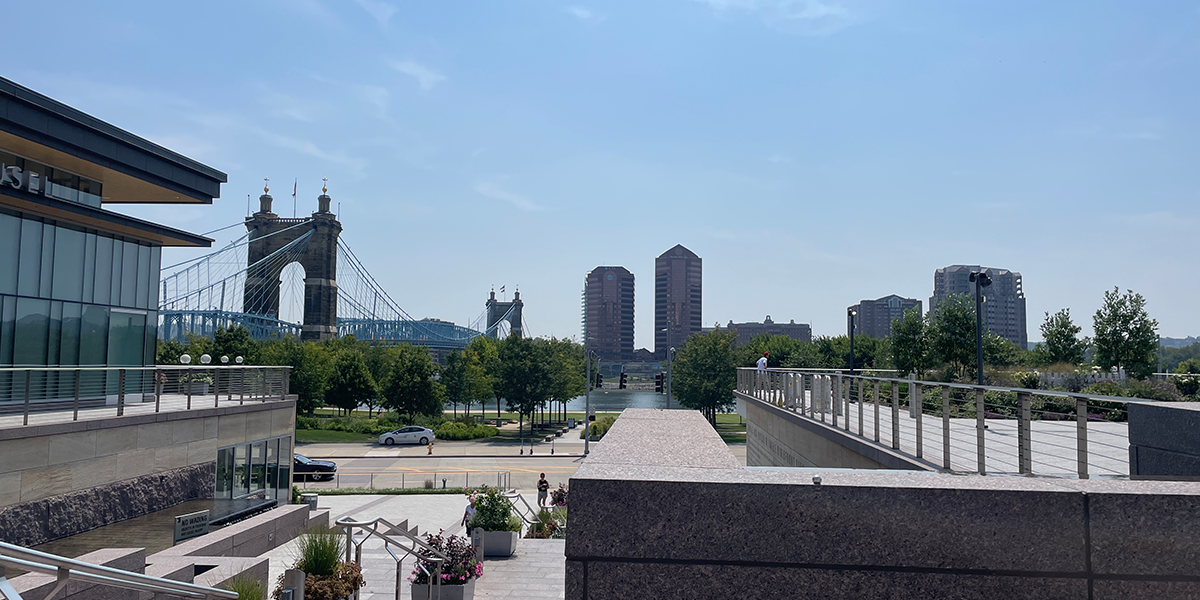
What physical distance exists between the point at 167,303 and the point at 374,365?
2109 inches

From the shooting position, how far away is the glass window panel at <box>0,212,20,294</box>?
1673 centimetres

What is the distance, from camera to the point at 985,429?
10.5 meters

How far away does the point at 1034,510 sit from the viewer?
8.65ft

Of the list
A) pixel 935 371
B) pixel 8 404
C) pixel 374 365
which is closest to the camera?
pixel 8 404

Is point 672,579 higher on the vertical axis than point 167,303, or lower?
lower

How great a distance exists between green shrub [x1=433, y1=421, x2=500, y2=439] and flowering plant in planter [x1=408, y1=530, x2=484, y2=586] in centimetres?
4524

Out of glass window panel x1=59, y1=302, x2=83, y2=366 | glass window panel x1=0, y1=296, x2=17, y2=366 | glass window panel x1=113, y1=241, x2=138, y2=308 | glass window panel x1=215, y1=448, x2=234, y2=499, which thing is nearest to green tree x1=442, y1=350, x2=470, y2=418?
glass window panel x1=113, y1=241, x2=138, y2=308

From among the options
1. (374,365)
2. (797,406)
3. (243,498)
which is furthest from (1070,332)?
(374,365)

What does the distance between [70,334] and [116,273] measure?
84.1 inches

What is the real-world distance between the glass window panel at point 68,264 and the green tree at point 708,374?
48612 millimetres

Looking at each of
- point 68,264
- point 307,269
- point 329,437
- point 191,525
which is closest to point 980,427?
point 191,525

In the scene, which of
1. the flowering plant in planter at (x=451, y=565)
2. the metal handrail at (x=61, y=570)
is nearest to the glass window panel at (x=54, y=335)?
the flowering plant in planter at (x=451, y=565)

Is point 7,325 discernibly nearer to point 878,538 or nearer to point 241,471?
point 241,471

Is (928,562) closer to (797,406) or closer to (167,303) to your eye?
(797,406)
